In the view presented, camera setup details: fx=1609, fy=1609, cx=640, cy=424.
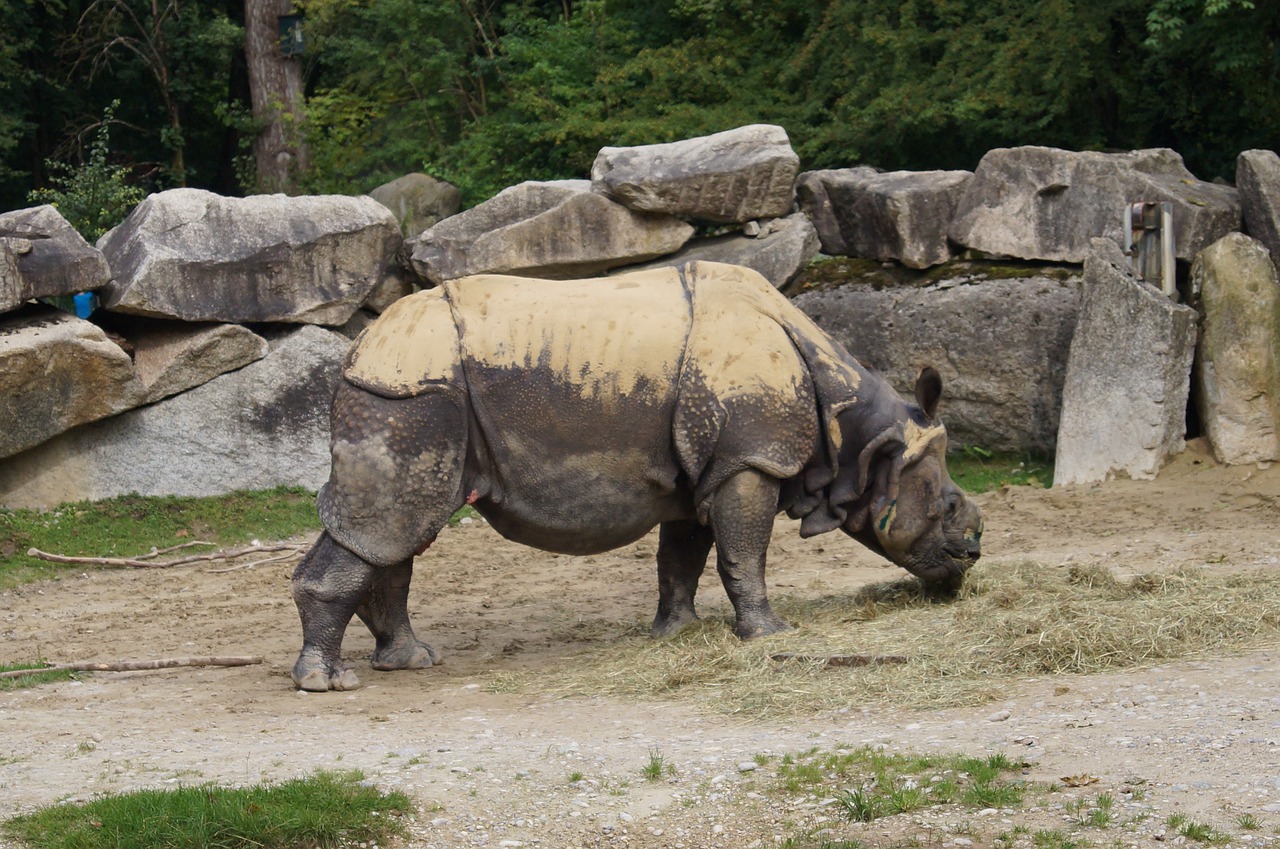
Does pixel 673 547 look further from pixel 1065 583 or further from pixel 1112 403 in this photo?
pixel 1112 403

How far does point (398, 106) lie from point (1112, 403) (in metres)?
10.2

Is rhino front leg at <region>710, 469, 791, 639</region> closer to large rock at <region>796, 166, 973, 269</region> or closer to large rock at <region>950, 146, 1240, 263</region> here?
large rock at <region>950, 146, 1240, 263</region>

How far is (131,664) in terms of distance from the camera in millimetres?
8320

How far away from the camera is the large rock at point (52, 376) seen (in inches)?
455

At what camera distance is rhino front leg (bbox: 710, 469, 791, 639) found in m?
7.81

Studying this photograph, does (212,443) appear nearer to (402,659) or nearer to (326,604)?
(402,659)

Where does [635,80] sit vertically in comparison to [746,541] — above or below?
above

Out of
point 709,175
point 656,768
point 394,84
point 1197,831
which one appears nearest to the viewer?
point 1197,831

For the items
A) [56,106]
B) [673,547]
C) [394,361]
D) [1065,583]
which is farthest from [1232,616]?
[56,106]

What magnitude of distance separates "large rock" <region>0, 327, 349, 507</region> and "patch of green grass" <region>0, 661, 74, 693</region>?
13.5 feet

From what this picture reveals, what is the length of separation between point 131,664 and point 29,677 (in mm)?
496

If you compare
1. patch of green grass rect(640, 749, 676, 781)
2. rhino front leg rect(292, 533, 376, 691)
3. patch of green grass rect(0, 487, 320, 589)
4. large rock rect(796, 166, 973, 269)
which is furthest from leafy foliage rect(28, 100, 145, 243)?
patch of green grass rect(640, 749, 676, 781)

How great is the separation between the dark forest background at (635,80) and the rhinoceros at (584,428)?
21.8 ft

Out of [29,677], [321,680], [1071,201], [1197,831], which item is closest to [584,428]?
[321,680]
